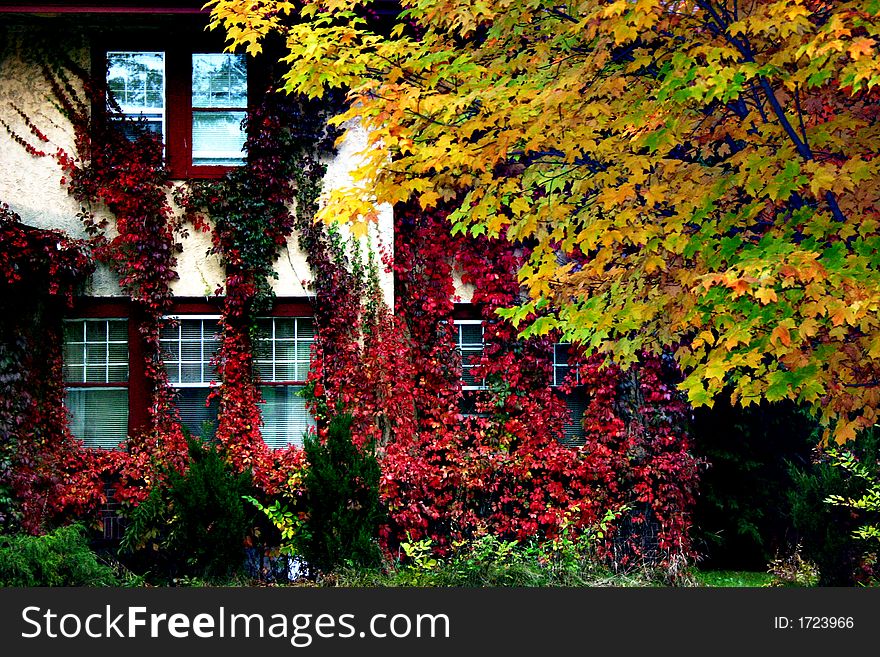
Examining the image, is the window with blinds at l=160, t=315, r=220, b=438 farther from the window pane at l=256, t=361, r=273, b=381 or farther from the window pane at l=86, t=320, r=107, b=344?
the window pane at l=86, t=320, r=107, b=344

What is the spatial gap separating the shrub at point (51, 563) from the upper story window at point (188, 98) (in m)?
4.53

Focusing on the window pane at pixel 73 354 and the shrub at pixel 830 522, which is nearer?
the shrub at pixel 830 522

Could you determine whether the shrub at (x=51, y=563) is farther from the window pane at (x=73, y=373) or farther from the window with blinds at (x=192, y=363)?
the window pane at (x=73, y=373)

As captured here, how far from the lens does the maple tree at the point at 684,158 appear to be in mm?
5504

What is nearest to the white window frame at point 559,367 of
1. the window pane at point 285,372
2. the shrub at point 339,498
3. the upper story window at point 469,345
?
the upper story window at point 469,345

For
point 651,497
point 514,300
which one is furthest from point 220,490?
point 651,497

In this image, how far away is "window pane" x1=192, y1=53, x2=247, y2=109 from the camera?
11.0 metres

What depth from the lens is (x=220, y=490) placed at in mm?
9281

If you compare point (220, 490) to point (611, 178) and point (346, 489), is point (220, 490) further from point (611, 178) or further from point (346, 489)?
point (611, 178)

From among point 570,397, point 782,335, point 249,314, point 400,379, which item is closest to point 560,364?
point 570,397

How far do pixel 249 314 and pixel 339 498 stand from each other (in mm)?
2487

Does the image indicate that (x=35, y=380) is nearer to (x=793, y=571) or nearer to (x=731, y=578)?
(x=731, y=578)

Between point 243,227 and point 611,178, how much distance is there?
5246 millimetres

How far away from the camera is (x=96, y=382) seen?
10664 millimetres
